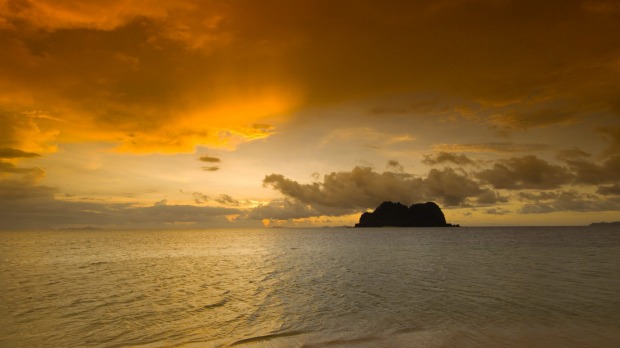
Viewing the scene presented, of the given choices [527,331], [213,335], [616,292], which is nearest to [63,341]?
[213,335]

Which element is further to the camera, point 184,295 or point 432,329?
point 184,295

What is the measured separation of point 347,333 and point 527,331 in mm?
8580

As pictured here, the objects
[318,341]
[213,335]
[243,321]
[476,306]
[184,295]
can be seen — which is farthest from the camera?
[184,295]

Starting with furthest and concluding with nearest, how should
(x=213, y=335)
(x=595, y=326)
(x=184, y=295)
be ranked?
(x=184, y=295), (x=595, y=326), (x=213, y=335)

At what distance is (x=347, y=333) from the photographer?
1708cm

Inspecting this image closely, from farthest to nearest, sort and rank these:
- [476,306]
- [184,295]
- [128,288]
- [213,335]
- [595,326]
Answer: [128,288], [184,295], [476,306], [595,326], [213,335]

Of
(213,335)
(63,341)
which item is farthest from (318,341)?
(63,341)

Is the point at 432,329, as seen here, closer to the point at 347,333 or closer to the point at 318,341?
the point at 347,333

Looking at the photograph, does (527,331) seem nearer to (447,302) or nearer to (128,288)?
(447,302)

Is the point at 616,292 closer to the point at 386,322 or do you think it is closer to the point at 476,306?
the point at 476,306

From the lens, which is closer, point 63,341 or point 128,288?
point 63,341

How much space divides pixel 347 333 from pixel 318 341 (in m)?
1.93

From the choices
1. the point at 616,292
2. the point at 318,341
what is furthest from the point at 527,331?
the point at 616,292

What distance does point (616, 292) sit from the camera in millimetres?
28062
